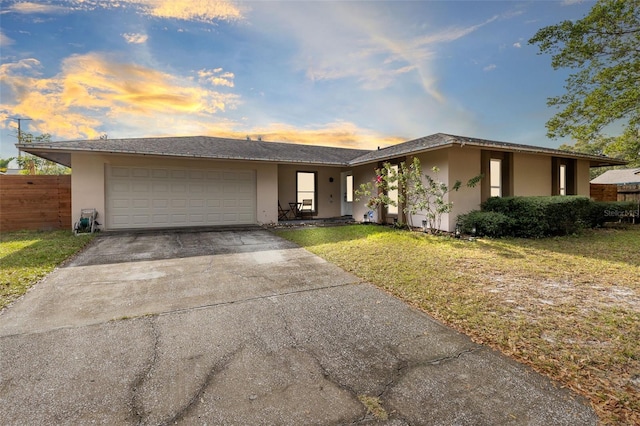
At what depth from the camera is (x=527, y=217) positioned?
26.1ft

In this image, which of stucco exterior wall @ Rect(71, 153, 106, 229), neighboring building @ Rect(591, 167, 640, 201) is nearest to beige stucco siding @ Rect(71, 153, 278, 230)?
stucco exterior wall @ Rect(71, 153, 106, 229)

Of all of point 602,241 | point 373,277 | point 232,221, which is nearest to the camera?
point 373,277

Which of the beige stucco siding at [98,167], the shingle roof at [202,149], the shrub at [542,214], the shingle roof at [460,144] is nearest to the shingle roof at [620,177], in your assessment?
the shingle roof at [460,144]

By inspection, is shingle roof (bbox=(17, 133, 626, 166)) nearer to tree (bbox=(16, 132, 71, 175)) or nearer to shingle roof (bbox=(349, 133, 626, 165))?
shingle roof (bbox=(349, 133, 626, 165))

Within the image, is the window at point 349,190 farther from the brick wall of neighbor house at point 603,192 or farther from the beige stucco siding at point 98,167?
the brick wall of neighbor house at point 603,192

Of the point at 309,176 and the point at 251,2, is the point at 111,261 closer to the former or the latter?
the point at 251,2

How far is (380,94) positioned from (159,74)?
8175 mm

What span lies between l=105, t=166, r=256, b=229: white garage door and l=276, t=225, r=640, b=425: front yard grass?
490 cm

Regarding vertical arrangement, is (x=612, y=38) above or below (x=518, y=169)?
above

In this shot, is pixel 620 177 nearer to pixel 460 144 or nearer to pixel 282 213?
pixel 460 144

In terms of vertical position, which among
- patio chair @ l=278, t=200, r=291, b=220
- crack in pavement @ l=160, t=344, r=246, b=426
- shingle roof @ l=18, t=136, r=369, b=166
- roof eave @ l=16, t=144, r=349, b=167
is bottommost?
crack in pavement @ l=160, t=344, r=246, b=426

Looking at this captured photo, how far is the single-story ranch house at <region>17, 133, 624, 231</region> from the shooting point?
8.59 m

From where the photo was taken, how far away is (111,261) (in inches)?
224

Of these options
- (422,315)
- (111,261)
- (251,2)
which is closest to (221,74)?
(251,2)
